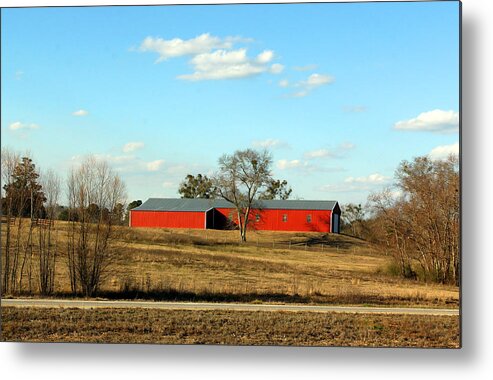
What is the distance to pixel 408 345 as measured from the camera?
25.8 feet

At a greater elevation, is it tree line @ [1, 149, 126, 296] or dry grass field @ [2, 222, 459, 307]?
tree line @ [1, 149, 126, 296]

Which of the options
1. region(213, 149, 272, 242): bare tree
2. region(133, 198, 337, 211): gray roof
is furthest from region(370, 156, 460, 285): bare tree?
region(213, 149, 272, 242): bare tree

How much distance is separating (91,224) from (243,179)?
3231 mm

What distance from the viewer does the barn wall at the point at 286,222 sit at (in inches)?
610

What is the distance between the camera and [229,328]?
8.52 meters

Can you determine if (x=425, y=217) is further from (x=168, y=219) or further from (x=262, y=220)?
(x=168, y=219)

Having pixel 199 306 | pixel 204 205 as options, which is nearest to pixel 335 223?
pixel 204 205

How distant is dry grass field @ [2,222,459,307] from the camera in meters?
10.3

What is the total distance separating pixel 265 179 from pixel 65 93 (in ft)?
14.3

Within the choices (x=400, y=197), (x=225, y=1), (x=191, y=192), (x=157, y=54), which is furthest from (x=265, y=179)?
(x=225, y=1)

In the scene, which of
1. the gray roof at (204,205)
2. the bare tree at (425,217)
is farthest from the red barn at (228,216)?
the bare tree at (425,217)

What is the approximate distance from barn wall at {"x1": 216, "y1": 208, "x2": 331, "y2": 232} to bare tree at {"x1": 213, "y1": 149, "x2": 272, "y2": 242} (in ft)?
0.98

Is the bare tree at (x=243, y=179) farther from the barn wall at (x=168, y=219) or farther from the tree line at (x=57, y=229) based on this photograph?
the tree line at (x=57, y=229)

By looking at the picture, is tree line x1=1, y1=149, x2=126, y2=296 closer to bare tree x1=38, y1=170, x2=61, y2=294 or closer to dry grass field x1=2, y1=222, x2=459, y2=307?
bare tree x1=38, y1=170, x2=61, y2=294
